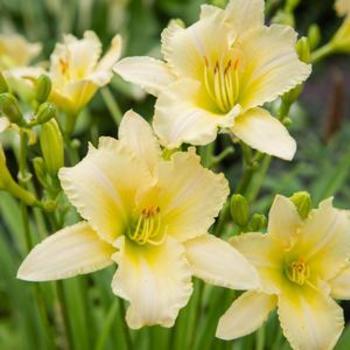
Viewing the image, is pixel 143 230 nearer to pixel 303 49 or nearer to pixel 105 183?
pixel 105 183

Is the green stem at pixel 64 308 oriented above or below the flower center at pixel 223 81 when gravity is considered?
below

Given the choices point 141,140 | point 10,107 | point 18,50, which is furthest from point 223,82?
point 18,50

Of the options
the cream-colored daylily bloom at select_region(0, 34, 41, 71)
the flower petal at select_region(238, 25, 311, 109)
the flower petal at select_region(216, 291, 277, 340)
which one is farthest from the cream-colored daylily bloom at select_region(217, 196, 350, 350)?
the cream-colored daylily bloom at select_region(0, 34, 41, 71)

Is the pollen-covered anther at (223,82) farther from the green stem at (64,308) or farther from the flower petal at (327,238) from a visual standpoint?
the green stem at (64,308)

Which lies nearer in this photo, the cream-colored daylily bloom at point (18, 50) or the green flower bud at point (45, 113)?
the green flower bud at point (45, 113)

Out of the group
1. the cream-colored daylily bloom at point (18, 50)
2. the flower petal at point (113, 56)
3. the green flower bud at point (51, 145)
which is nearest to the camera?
the green flower bud at point (51, 145)

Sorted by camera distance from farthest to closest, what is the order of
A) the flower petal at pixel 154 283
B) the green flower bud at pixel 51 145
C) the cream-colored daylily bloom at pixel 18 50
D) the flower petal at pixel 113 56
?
the cream-colored daylily bloom at pixel 18 50
the flower petal at pixel 113 56
the green flower bud at pixel 51 145
the flower petal at pixel 154 283

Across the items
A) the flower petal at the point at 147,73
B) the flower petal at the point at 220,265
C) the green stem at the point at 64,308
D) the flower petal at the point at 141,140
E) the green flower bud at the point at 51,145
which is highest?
the flower petal at the point at 147,73

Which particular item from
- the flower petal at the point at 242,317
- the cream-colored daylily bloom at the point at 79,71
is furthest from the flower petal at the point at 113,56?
the flower petal at the point at 242,317
